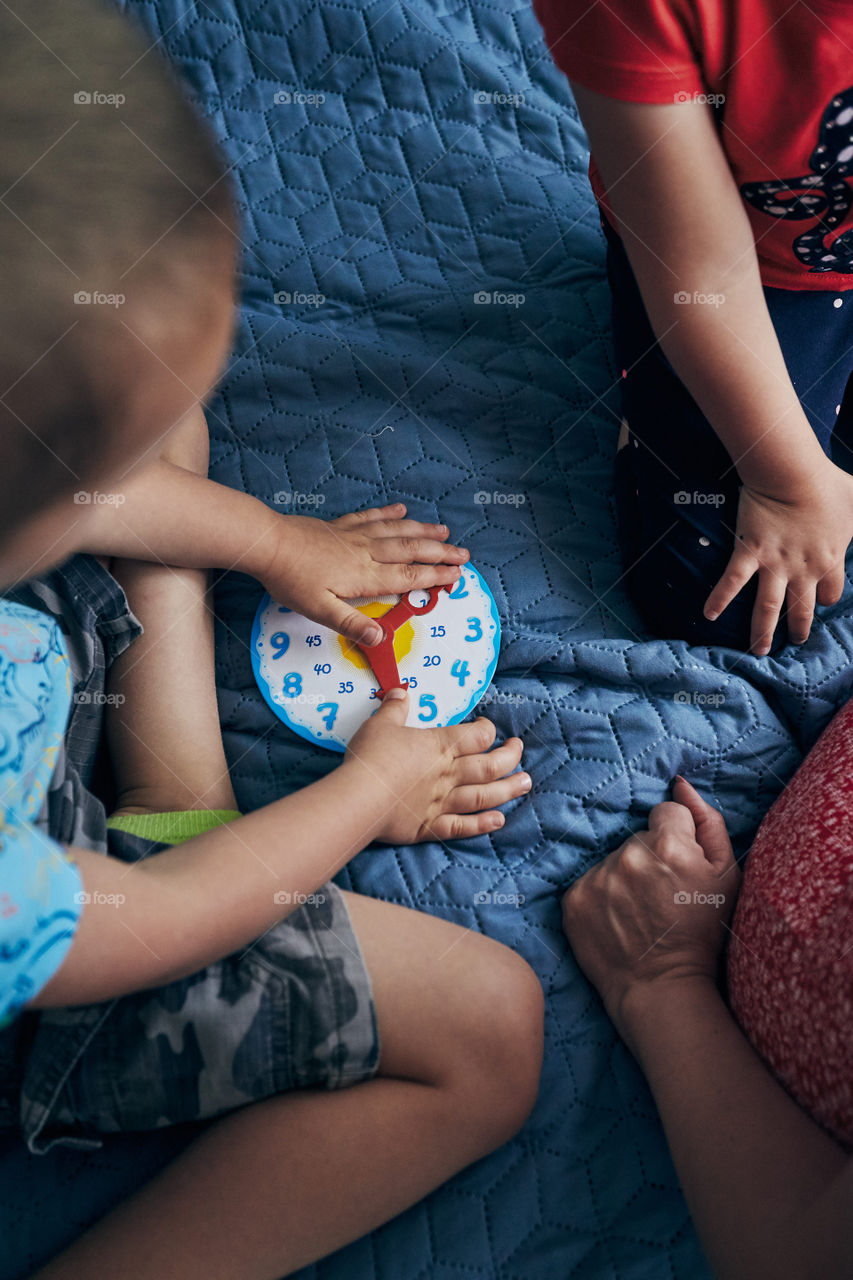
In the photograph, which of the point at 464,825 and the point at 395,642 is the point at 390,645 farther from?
the point at 464,825

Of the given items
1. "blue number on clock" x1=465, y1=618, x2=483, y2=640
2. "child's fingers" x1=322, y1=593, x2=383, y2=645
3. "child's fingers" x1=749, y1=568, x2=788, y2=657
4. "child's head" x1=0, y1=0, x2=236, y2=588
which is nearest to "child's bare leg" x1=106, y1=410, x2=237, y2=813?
"child's fingers" x1=322, y1=593, x2=383, y2=645

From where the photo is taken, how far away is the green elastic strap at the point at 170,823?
62 cm

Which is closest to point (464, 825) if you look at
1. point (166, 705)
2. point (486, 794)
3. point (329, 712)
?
point (486, 794)

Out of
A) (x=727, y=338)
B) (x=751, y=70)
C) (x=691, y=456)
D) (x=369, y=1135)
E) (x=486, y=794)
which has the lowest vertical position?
(x=369, y=1135)

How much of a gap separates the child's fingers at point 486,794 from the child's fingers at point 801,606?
26 centimetres

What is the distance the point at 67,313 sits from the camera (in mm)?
303

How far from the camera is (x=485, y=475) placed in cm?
81

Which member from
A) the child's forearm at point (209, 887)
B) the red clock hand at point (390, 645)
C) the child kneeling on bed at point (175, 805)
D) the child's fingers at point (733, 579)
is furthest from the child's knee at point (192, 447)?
the child's fingers at point (733, 579)

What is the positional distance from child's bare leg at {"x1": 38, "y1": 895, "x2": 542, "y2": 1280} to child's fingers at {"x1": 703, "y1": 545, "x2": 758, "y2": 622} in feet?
1.07

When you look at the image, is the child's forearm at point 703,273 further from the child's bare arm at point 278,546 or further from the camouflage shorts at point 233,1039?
the camouflage shorts at point 233,1039

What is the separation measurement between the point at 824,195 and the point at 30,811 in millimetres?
668

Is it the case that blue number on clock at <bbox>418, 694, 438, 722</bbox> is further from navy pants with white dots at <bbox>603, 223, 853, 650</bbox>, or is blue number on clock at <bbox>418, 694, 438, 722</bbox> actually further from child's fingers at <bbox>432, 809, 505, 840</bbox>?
navy pants with white dots at <bbox>603, 223, 853, 650</bbox>

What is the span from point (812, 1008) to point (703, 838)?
173 mm

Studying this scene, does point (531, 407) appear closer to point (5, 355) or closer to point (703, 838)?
point (703, 838)
